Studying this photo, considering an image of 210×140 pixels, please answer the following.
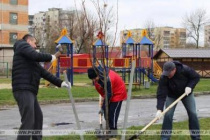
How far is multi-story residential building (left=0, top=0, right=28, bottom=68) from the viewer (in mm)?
49281

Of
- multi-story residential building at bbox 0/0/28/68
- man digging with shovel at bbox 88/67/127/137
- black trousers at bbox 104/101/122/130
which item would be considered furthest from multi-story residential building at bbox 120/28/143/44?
multi-story residential building at bbox 0/0/28/68

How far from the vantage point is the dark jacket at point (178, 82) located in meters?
6.41

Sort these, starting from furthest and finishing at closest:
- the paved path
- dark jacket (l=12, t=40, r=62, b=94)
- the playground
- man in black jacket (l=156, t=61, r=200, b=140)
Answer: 1. the paved path
2. the playground
3. man in black jacket (l=156, t=61, r=200, b=140)
4. dark jacket (l=12, t=40, r=62, b=94)

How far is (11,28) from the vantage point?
5019cm

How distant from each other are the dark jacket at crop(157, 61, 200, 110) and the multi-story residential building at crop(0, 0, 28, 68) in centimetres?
4362

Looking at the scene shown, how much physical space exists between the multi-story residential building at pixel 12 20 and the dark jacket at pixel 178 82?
43.6 m

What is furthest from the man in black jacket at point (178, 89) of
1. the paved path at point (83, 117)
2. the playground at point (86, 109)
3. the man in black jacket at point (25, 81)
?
the paved path at point (83, 117)

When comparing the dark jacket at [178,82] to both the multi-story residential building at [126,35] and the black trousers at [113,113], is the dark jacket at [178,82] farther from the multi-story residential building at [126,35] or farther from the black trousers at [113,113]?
the multi-story residential building at [126,35]

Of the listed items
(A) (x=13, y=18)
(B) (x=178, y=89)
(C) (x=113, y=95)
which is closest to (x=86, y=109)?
(C) (x=113, y=95)

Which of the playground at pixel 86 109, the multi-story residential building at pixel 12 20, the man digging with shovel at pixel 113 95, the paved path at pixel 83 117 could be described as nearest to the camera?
the man digging with shovel at pixel 113 95

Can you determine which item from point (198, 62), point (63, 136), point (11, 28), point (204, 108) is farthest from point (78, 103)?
point (11, 28)

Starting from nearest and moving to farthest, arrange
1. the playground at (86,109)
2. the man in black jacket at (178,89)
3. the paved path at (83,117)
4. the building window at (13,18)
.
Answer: the man in black jacket at (178,89) → the playground at (86,109) → the paved path at (83,117) → the building window at (13,18)

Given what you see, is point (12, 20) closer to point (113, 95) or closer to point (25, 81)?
point (113, 95)

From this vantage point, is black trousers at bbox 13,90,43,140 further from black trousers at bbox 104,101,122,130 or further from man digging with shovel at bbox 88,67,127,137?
black trousers at bbox 104,101,122,130
